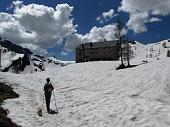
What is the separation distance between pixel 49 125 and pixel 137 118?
6108 millimetres

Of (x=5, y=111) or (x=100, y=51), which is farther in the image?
(x=100, y=51)

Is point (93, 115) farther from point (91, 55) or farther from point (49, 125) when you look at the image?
point (91, 55)

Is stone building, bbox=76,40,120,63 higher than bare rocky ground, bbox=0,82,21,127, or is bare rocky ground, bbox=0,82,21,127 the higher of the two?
stone building, bbox=76,40,120,63

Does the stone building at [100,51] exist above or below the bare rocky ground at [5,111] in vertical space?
above

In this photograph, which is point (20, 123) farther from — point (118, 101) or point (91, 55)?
point (91, 55)

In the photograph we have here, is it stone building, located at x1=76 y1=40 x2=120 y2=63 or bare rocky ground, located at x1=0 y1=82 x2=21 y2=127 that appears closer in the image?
bare rocky ground, located at x1=0 y1=82 x2=21 y2=127

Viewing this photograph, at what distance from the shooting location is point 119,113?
80.7 feet

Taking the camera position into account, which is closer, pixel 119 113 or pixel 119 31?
pixel 119 113

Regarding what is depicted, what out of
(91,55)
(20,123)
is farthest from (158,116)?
(91,55)

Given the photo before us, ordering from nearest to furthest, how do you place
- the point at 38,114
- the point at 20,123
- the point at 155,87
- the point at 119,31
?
1. the point at 20,123
2. the point at 38,114
3. the point at 155,87
4. the point at 119,31

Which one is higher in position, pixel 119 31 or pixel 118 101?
pixel 119 31

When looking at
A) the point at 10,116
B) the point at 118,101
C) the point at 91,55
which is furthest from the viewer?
the point at 91,55

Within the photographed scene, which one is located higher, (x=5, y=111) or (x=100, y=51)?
(x=100, y=51)

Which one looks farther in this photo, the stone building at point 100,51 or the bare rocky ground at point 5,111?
the stone building at point 100,51
